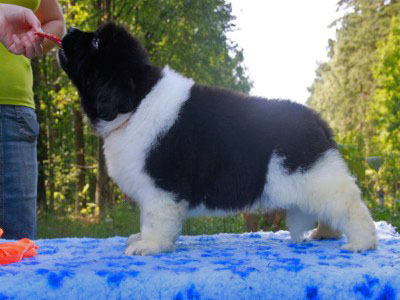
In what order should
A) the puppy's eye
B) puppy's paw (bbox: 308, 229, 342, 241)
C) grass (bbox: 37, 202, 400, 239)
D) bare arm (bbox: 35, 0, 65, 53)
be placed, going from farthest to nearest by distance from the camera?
1. grass (bbox: 37, 202, 400, 239)
2. bare arm (bbox: 35, 0, 65, 53)
3. puppy's paw (bbox: 308, 229, 342, 241)
4. the puppy's eye

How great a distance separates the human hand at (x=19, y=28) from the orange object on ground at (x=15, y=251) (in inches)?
46.1

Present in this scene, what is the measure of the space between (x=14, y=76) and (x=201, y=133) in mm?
1604

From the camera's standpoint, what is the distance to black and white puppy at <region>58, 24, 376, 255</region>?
2.52 m

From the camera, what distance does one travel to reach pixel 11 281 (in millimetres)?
1842

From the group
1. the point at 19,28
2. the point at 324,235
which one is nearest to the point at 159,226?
the point at 324,235

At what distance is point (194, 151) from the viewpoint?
101 inches

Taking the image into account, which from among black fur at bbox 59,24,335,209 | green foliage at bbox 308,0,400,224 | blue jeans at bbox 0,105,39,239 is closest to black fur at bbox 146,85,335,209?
black fur at bbox 59,24,335,209

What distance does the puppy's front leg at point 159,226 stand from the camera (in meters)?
2.47

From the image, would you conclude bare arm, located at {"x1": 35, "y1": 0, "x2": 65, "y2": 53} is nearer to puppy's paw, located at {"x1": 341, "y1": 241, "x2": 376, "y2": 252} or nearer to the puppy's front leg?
the puppy's front leg

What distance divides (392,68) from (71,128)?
12497 millimetres

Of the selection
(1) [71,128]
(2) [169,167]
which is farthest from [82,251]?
(1) [71,128]

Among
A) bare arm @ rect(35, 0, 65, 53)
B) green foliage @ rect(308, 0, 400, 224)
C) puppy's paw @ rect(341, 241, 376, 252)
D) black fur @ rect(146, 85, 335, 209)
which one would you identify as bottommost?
puppy's paw @ rect(341, 241, 376, 252)

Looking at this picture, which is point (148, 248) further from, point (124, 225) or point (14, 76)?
point (124, 225)

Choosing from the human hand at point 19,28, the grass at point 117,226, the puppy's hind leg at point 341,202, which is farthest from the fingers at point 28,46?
the grass at point 117,226
